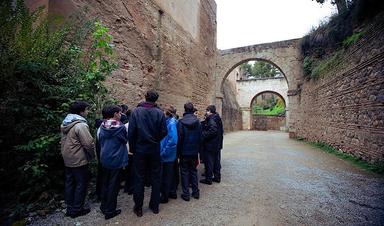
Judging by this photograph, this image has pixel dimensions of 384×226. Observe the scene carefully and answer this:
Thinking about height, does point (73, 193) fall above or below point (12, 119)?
below

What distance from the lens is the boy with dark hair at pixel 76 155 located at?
8.97 ft

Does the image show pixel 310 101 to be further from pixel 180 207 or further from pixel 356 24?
pixel 180 207

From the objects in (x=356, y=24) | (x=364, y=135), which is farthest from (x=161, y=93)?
(x=356, y=24)

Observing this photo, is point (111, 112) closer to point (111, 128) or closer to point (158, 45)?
point (111, 128)

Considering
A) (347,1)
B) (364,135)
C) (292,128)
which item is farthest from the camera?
(292,128)

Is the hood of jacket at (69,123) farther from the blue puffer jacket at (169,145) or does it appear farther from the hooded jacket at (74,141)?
the blue puffer jacket at (169,145)

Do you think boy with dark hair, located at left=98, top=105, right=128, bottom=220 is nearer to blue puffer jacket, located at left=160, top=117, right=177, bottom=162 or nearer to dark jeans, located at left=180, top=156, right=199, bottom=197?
blue puffer jacket, located at left=160, top=117, right=177, bottom=162

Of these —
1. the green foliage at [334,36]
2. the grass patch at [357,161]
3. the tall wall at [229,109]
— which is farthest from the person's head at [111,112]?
the tall wall at [229,109]

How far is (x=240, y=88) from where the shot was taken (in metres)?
30.1

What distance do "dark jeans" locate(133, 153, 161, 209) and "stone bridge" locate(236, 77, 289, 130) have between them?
27475 millimetres

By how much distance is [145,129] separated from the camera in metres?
2.89

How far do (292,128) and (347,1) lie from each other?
8388mm

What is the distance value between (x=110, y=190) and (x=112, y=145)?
613mm

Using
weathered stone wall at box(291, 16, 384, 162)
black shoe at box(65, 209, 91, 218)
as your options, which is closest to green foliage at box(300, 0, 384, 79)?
weathered stone wall at box(291, 16, 384, 162)
